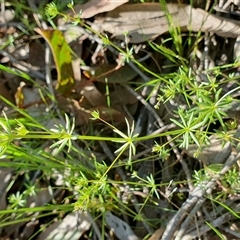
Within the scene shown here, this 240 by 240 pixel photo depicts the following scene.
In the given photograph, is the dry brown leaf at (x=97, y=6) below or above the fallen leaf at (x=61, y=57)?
above

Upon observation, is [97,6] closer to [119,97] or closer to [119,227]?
[119,97]

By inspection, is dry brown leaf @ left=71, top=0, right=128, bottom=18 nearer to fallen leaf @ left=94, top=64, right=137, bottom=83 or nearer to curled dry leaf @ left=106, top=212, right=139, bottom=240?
fallen leaf @ left=94, top=64, right=137, bottom=83

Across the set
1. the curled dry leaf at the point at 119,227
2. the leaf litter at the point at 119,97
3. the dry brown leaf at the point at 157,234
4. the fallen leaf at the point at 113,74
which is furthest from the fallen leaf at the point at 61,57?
the dry brown leaf at the point at 157,234

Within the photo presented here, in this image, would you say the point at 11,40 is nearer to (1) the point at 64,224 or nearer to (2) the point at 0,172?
(2) the point at 0,172

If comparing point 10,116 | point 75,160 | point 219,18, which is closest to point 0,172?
point 10,116

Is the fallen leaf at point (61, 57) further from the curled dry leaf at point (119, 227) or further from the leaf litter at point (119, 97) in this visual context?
the curled dry leaf at point (119, 227)

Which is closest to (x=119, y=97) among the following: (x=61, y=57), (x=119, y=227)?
(x=61, y=57)
